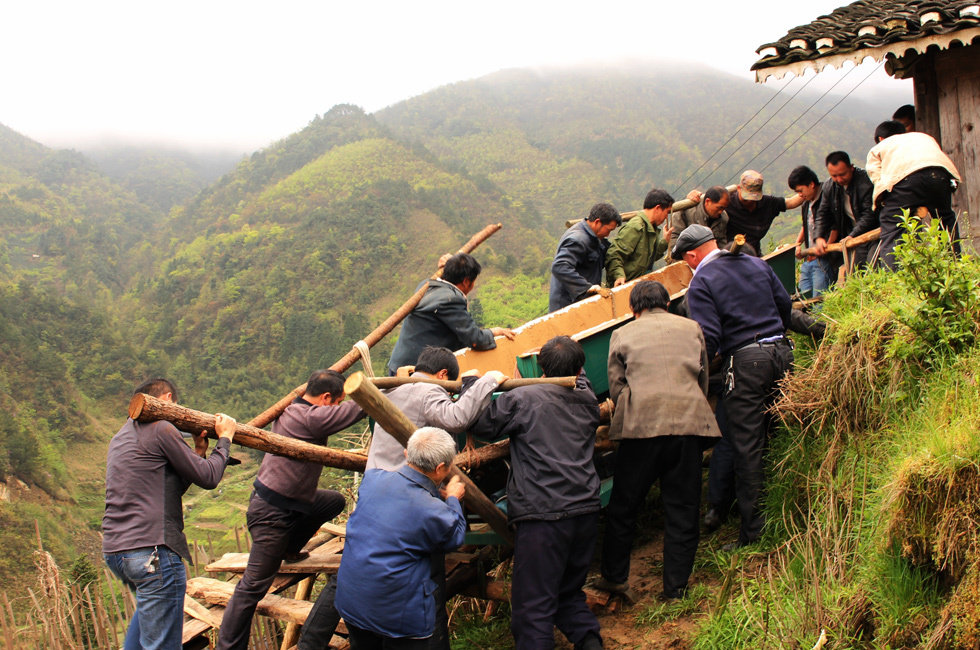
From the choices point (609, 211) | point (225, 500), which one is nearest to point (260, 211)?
point (225, 500)

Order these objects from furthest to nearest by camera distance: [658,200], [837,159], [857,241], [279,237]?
[279,237]
[658,200]
[837,159]
[857,241]

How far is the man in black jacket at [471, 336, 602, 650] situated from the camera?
3668 millimetres

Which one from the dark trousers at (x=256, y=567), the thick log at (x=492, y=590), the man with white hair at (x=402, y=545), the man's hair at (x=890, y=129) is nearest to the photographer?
the man with white hair at (x=402, y=545)

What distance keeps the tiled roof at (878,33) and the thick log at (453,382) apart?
123 inches

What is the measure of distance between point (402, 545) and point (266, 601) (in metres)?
2.13

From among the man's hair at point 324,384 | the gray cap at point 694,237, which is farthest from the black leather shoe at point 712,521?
the man's hair at point 324,384

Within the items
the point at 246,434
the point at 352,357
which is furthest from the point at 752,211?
the point at 246,434

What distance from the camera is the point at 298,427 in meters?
4.18

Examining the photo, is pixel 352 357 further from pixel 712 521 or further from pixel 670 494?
pixel 712 521

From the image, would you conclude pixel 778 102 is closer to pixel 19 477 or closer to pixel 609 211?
pixel 19 477

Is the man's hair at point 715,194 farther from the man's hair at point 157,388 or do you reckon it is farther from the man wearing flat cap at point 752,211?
the man's hair at point 157,388

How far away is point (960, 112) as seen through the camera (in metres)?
5.44

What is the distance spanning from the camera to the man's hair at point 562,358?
3.92m

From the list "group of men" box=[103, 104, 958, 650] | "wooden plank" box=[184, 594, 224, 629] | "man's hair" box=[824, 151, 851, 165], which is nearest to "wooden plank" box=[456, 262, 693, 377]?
"group of men" box=[103, 104, 958, 650]
